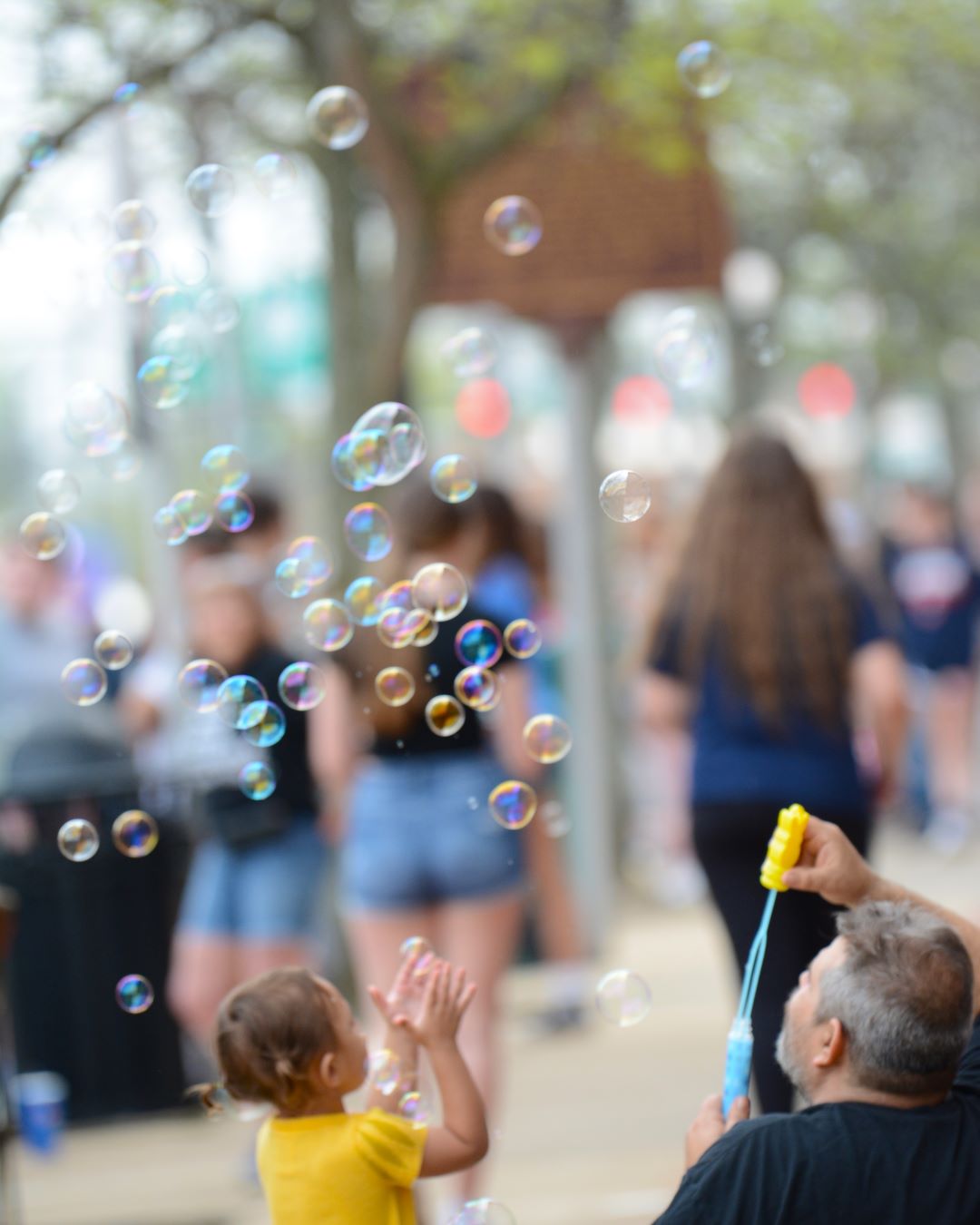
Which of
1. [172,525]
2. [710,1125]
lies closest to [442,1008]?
[710,1125]

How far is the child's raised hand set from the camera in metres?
2.64

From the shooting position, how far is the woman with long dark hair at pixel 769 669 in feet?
11.9

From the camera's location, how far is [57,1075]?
5.49 metres

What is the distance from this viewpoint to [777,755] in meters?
3.67

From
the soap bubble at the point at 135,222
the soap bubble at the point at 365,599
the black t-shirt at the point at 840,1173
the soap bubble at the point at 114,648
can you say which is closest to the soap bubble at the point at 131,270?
the soap bubble at the point at 135,222

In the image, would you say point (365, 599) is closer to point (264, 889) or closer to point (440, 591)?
point (440, 591)

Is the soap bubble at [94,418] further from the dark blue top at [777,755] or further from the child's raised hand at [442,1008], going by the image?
the child's raised hand at [442,1008]

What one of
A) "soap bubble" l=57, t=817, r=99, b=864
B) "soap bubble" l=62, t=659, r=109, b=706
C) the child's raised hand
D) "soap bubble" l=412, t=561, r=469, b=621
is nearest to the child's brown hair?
the child's raised hand

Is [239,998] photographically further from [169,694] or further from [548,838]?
[169,694]

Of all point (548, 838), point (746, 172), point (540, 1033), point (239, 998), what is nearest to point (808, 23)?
point (548, 838)

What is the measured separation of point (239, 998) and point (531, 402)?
2631cm

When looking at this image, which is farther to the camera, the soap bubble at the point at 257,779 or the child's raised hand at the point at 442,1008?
the soap bubble at the point at 257,779

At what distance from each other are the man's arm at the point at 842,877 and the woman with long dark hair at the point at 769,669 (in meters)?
0.97

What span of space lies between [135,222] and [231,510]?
2.12 feet
